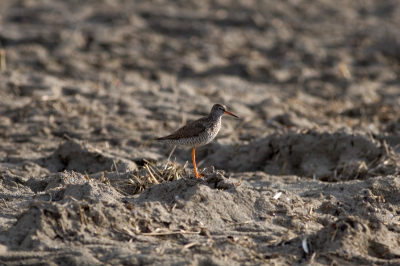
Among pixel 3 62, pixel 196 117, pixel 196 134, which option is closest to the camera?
pixel 196 134

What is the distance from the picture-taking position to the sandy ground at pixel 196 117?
14.8 feet

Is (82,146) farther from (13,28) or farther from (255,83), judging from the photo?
(13,28)

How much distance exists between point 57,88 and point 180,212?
5902 mm

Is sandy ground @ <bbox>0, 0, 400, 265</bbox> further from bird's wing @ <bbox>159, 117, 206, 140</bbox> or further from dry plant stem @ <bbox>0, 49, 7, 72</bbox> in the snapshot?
bird's wing @ <bbox>159, 117, 206, 140</bbox>

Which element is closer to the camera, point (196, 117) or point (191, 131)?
point (191, 131)

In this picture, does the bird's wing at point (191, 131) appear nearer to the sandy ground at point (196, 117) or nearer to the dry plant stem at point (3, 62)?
the sandy ground at point (196, 117)

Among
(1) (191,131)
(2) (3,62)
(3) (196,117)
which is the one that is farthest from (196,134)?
(2) (3,62)

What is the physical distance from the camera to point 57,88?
393 inches

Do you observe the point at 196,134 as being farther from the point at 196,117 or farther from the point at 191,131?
the point at 196,117

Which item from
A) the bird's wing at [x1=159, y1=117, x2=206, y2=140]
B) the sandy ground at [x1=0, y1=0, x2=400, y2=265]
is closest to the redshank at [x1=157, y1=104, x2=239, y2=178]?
the bird's wing at [x1=159, y1=117, x2=206, y2=140]

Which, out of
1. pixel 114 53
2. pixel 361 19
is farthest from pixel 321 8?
pixel 114 53

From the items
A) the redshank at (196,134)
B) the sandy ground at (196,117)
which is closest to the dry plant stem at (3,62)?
the sandy ground at (196,117)

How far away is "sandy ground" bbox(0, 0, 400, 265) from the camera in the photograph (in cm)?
451

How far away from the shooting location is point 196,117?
9281 mm
